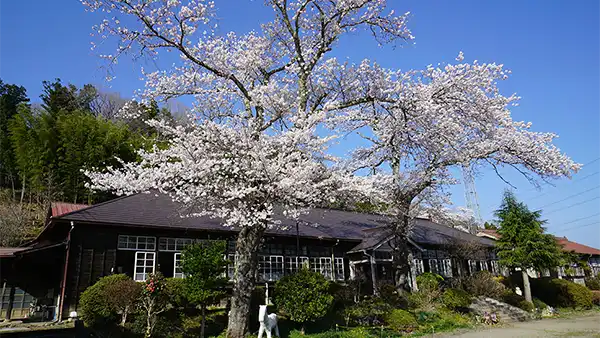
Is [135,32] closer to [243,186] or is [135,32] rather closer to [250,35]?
[250,35]

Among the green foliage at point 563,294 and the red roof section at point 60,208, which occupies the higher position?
the red roof section at point 60,208

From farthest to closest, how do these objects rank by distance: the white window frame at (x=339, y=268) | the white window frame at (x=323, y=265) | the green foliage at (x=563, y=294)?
1. the green foliage at (x=563, y=294)
2. the white window frame at (x=339, y=268)
3. the white window frame at (x=323, y=265)

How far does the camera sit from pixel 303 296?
9.81 m

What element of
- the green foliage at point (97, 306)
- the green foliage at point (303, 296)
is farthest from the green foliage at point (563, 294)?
the green foliage at point (97, 306)

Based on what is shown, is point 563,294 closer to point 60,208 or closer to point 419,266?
point 419,266

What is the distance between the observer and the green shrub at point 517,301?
50.4ft

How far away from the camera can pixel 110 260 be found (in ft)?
38.8

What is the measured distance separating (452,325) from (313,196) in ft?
20.8

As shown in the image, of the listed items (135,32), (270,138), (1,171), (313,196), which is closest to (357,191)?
(313,196)

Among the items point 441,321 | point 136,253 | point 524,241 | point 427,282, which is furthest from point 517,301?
point 136,253

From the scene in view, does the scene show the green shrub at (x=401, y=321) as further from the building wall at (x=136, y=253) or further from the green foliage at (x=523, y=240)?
the green foliage at (x=523, y=240)

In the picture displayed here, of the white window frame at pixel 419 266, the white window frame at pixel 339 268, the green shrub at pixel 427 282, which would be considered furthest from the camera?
the white window frame at pixel 419 266

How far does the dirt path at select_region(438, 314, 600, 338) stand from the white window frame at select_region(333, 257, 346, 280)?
657cm

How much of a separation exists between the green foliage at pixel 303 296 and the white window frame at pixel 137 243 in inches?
194
